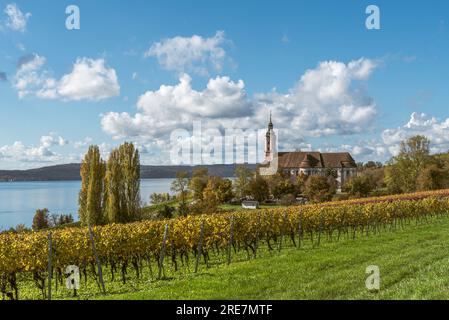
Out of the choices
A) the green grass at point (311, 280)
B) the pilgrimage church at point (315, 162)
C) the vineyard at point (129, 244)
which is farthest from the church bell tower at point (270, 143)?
the green grass at point (311, 280)

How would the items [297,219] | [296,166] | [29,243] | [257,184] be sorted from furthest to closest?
[296,166] → [257,184] → [297,219] → [29,243]

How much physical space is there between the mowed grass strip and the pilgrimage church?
110666 millimetres

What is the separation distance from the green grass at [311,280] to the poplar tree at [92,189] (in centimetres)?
3422

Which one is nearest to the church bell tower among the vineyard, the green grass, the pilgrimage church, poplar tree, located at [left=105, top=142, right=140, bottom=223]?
the pilgrimage church

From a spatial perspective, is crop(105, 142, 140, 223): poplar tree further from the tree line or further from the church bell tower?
the church bell tower

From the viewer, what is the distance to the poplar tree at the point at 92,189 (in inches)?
1961

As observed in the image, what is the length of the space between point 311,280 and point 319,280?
347 mm

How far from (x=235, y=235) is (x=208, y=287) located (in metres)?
7.64

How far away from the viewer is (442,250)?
50.5ft

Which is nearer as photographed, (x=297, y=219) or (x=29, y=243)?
(x=29, y=243)

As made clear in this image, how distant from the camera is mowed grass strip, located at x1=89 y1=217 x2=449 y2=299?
9445mm
